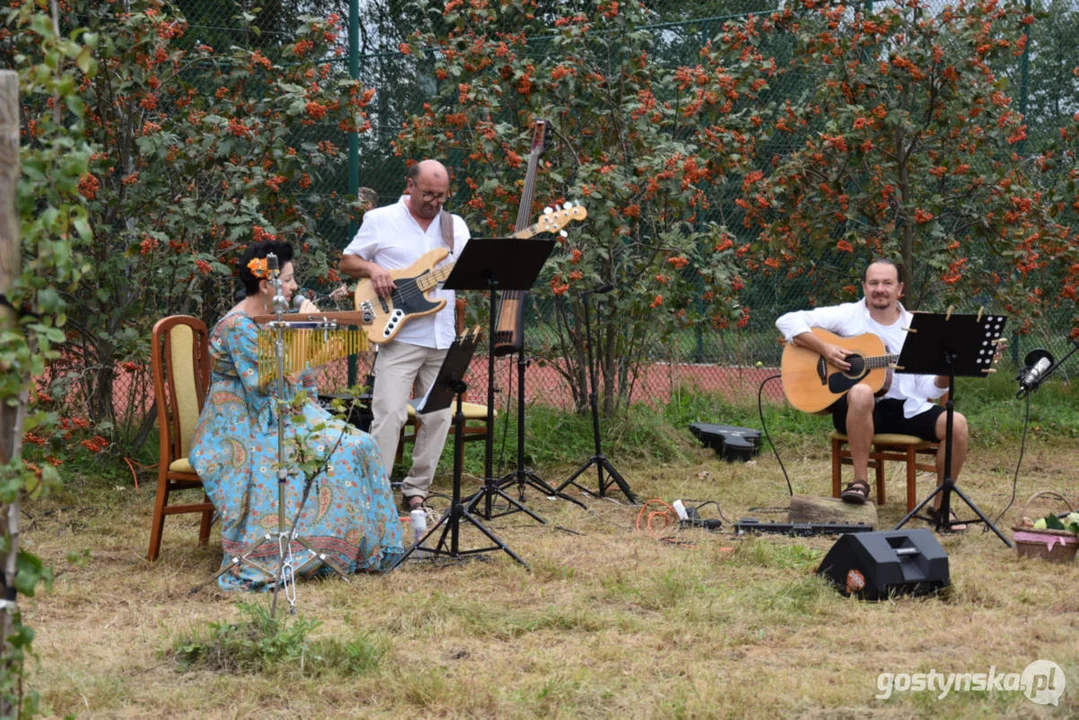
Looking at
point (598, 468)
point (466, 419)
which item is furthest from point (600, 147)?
point (598, 468)

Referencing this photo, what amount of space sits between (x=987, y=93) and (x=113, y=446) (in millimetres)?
5742

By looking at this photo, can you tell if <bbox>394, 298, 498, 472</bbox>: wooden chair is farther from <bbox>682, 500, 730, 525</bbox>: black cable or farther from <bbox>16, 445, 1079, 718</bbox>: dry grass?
<bbox>682, 500, 730, 525</bbox>: black cable

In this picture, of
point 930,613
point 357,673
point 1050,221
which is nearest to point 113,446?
point 357,673

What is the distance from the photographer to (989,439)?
8.44m

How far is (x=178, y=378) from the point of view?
16.9 ft

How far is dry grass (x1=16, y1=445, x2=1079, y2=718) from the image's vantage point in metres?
3.32

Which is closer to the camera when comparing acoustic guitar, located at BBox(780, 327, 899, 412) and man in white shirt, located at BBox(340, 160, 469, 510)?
man in white shirt, located at BBox(340, 160, 469, 510)

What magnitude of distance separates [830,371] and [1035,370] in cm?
95

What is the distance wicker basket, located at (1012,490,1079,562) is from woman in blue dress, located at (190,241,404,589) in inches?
101

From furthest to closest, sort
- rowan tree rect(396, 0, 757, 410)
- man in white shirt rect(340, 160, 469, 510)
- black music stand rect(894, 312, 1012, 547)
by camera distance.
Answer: rowan tree rect(396, 0, 757, 410) → man in white shirt rect(340, 160, 469, 510) → black music stand rect(894, 312, 1012, 547)

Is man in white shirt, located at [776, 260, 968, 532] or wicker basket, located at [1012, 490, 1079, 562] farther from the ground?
man in white shirt, located at [776, 260, 968, 532]

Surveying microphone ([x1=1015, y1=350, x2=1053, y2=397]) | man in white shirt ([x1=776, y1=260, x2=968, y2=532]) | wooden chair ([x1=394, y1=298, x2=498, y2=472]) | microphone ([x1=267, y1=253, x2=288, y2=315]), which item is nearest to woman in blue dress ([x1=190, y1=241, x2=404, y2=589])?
microphone ([x1=267, y1=253, x2=288, y2=315])

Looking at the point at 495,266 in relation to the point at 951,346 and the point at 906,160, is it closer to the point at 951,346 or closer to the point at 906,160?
the point at 951,346

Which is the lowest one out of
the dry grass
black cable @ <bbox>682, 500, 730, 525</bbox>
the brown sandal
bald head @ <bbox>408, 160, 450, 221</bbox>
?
black cable @ <bbox>682, 500, 730, 525</bbox>
